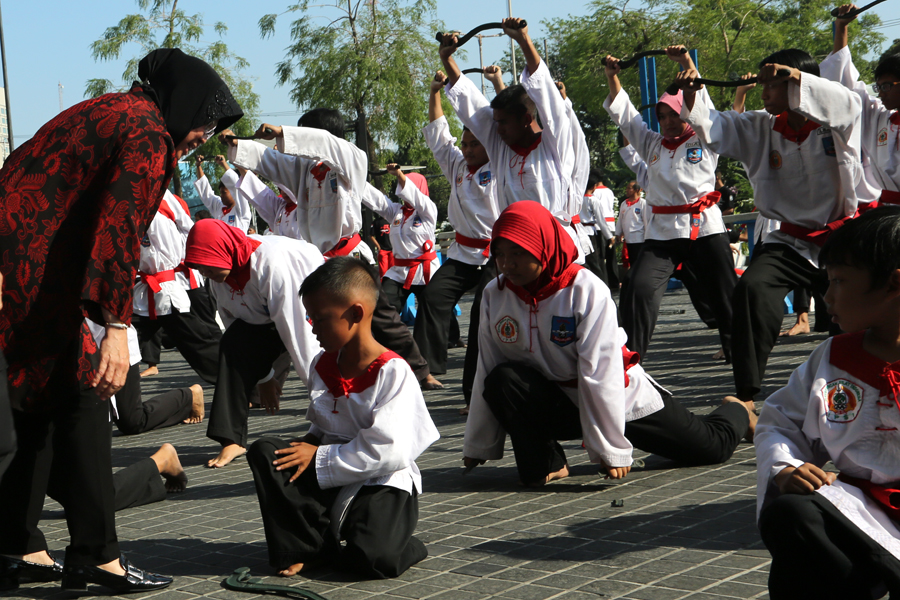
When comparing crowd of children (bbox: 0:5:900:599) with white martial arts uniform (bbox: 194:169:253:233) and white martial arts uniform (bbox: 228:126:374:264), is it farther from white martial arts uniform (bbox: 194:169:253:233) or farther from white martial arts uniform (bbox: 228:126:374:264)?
white martial arts uniform (bbox: 194:169:253:233)

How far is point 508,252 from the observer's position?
4512 mm

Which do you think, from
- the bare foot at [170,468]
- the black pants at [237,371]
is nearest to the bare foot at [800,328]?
the black pants at [237,371]

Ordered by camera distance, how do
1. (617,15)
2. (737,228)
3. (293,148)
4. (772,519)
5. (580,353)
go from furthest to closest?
1. (617,15)
2. (737,228)
3. (293,148)
4. (580,353)
5. (772,519)

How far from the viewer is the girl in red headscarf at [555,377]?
4.46m

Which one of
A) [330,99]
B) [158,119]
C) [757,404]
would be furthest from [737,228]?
[158,119]

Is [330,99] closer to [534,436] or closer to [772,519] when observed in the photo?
[534,436]

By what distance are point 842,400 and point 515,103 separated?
4.34 meters

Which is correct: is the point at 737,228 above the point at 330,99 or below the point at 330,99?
below

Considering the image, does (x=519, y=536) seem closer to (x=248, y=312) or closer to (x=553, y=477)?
Answer: (x=553, y=477)

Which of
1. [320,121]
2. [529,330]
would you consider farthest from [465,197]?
[529,330]

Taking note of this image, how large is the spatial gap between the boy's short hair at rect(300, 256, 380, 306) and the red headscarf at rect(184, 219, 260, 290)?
6.48ft

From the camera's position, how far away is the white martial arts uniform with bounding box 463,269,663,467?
4441mm

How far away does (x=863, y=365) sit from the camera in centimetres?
272

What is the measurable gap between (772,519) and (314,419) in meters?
1.83
